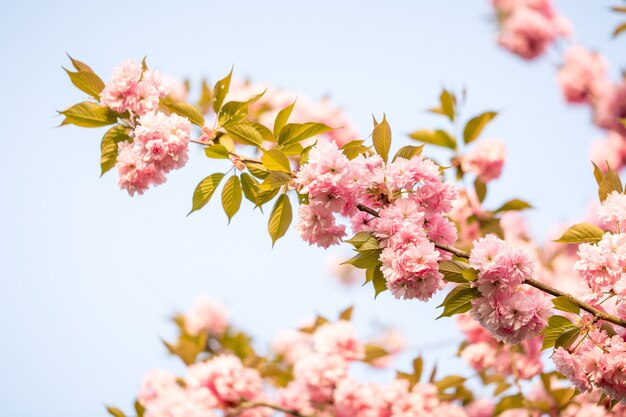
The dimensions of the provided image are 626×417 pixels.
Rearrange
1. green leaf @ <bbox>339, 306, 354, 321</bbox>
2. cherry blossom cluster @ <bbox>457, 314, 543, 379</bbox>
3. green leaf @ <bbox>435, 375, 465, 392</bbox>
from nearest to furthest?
green leaf @ <bbox>435, 375, 465, 392</bbox> → cherry blossom cluster @ <bbox>457, 314, 543, 379</bbox> → green leaf @ <bbox>339, 306, 354, 321</bbox>

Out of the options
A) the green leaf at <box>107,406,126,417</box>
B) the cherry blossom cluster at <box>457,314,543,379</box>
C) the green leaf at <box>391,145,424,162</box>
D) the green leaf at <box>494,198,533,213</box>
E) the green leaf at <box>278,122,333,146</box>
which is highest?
the green leaf at <box>278,122,333,146</box>

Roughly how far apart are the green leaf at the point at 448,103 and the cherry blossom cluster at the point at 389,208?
1.40 meters

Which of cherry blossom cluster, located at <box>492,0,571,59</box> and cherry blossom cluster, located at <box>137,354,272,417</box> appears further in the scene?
cherry blossom cluster, located at <box>492,0,571,59</box>

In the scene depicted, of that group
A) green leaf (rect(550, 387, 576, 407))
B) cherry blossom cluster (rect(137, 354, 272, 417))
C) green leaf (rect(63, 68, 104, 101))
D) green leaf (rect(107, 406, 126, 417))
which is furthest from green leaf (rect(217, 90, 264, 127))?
green leaf (rect(550, 387, 576, 407))

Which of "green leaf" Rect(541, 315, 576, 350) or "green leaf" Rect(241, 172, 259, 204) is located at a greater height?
"green leaf" Rect(241, 172, 259, 204)

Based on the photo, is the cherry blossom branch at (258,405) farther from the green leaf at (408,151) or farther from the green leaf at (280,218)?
the green leaf at (408,151)

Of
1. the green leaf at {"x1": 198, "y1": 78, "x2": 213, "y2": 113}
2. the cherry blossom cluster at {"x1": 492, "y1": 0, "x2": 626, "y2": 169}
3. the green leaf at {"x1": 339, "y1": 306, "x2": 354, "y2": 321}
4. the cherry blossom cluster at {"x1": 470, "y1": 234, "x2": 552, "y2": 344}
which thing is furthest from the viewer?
the cherry blossom cluster at {"x1": 492, "y1": 0, "x2": 626, "y2": 169}

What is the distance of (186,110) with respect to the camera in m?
1.75

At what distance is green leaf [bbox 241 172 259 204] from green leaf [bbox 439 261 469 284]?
57 centimetres

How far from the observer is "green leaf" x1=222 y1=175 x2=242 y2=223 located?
1698 mm

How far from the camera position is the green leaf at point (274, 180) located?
155cm

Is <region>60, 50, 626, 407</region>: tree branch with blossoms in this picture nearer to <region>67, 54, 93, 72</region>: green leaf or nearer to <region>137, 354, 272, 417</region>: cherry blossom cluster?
<region>67, 54, 93, 72</region>: green leaf

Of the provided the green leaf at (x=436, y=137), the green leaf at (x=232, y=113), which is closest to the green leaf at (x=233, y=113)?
the green leaf at (x=232, y=113)

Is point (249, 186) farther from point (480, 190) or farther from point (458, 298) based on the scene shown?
point (480, 190)
